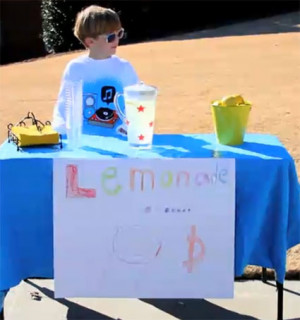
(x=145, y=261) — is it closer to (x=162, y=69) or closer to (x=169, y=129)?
(x=169, y=129)

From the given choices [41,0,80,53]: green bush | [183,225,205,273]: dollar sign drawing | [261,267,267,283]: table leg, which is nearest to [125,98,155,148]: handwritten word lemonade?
A: [183,225,205,273]: dollar sign drawing

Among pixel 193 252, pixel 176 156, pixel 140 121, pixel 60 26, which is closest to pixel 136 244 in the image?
pixel 193 252

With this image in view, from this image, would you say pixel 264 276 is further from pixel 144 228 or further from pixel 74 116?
pixel 74 116

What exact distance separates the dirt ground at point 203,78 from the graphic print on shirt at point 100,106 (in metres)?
1.57

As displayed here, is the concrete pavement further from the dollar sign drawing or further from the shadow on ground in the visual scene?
the dollar sign drawing

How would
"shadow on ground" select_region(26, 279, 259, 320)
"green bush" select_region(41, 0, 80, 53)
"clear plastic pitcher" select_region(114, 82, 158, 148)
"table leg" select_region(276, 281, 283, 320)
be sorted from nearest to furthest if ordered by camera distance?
"clear plastic pitcher" select_region(114, 82, 158, 148)
"table leg" select_region(276, 281, 283, 320)
"shadow on ground" select_region(26, 279, 259, 320)
"green bush" select_region(41, 0, 80, 53)

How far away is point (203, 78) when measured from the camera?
11.5 m

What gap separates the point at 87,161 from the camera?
3.27 m

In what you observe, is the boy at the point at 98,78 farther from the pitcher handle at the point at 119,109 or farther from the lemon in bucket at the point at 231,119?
the lemon in bucket at the point at 231,119

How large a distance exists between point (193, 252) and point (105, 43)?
1145 mm

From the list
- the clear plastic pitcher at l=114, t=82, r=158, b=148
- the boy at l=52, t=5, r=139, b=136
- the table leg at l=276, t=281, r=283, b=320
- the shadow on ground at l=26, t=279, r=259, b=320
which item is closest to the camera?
the clear plastic pitcher at l=114, t=82, r=158, b=148

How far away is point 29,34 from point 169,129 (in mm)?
12608

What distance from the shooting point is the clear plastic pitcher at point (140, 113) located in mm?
3389

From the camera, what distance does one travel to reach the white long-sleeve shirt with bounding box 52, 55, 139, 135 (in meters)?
3.81
